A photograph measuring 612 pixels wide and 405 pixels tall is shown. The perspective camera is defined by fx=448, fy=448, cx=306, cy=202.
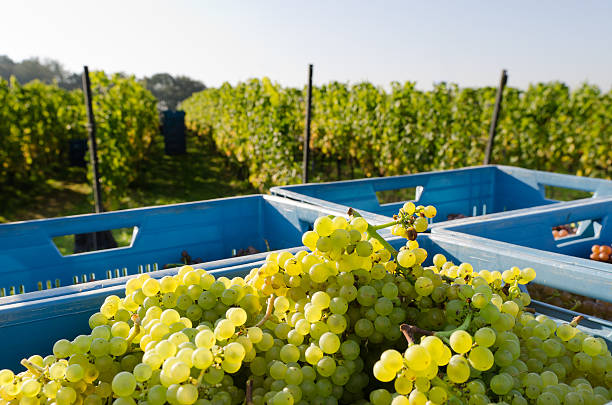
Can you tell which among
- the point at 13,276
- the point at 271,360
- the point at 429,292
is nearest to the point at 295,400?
the point at 271,360

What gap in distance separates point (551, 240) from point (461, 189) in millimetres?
1342

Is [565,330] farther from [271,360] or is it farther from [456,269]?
[271,360]

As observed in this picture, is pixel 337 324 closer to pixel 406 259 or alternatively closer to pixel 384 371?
pixel 384 371

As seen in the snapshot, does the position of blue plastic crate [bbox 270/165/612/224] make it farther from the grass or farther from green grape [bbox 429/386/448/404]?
the grass

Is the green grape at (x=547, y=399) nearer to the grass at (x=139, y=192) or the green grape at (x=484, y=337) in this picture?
the green grape at (x=484, y=337)

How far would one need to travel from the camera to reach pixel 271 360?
87cm

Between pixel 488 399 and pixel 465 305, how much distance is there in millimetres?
199

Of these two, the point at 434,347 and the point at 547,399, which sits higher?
the point at 434,347

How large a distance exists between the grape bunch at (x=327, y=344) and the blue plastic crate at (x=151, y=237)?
1.33ft

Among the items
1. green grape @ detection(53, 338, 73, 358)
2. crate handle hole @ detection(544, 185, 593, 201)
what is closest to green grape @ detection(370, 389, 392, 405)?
green grape @ detection(53, 338, 73, 358)

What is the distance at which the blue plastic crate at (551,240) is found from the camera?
1.30m

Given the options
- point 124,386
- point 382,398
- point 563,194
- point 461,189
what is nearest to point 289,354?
point 382,398

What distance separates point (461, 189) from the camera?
3.30m

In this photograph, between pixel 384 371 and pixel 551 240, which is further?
pixel 551 240
